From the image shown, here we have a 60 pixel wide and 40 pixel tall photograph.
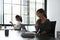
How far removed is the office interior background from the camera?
563cm

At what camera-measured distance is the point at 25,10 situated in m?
5.86

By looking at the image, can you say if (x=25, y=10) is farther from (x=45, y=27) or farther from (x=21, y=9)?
(x=45, y=27)

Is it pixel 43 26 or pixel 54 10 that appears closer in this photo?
pixel 43 26

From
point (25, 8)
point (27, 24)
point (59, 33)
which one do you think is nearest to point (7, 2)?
point (25, 8)

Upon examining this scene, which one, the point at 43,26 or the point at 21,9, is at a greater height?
the point at 21,9

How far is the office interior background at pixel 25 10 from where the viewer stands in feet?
18.5

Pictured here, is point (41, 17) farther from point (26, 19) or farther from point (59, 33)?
point (26, 19)

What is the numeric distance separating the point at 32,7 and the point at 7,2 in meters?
1.08

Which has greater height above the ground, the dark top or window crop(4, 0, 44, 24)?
window crop(4, 0, 44, 24)

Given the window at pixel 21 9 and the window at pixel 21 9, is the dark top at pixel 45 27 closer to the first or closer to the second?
the window at pixel 21 9

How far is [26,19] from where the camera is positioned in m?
5.85

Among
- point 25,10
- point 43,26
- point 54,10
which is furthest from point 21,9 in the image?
point 43,26

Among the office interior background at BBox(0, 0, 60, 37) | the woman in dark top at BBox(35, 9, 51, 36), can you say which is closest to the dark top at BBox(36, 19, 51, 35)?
the woman in dark top at BBox(35, 9, 51, 36)

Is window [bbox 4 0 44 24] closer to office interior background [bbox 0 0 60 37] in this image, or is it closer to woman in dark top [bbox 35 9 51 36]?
office interior background [bbox 0 0 60 37]
